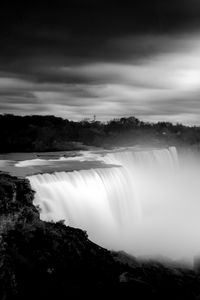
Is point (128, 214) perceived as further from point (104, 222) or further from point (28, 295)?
point (28, 295)

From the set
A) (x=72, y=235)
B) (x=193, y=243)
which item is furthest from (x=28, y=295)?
(x=193, y=243)

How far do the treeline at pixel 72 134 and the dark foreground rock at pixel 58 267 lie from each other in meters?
25.4

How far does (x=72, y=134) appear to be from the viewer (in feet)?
168

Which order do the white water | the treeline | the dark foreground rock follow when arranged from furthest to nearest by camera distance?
the treeline, the white water, the dark foreground rock

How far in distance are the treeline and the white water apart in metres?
17.6

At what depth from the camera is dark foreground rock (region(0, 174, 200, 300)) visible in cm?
899

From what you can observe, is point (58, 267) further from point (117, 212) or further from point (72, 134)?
point (72, 134)

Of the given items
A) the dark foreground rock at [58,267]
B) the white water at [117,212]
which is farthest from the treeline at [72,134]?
the dark foreground rock at [58,267]

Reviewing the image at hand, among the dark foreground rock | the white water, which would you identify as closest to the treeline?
the white water

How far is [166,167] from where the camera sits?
3666cm

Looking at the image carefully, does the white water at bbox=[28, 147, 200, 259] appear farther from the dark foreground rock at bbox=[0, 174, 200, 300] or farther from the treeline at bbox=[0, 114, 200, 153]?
the treeline at bbox=[0, 114, 200, 153]

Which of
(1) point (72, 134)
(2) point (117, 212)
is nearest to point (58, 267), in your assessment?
(2) point (117, 212)

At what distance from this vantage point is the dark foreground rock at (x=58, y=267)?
8992 millimetres

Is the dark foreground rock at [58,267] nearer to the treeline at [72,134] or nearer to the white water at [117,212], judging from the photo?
the white water at [117,212]
